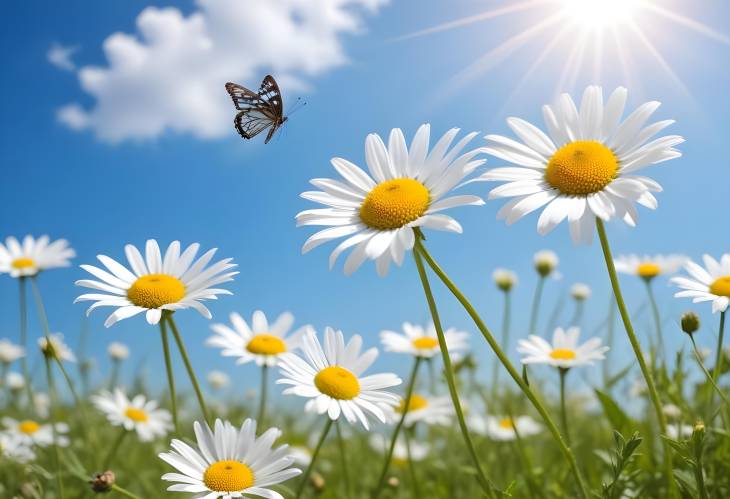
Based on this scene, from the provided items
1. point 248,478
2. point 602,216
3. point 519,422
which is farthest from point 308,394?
point 519,422

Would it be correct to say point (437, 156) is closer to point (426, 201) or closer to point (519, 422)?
point (426, 201)

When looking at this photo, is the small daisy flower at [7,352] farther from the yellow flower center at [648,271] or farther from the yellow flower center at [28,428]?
A: the yellow flower center at [648,271]

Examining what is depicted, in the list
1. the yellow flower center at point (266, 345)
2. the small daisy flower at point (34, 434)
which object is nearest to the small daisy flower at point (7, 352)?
the small daisy flower at point (34, 434)

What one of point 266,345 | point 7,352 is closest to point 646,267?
point 266,345

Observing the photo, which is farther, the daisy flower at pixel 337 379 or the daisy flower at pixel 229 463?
the daisy flower at pixel 337 379

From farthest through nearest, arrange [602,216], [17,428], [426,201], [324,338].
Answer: [17,428] < [324,338] < [426,201] < [602,216]

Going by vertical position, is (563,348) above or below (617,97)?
below

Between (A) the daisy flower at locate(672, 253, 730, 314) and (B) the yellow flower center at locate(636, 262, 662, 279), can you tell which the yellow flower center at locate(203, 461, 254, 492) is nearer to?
(A) the daisy flower at locate(672, 253, 730, 314)
